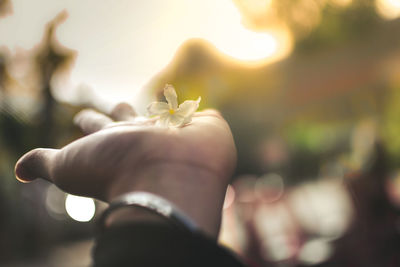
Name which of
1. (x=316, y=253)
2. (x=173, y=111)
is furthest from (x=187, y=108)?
(x=316, y=253)

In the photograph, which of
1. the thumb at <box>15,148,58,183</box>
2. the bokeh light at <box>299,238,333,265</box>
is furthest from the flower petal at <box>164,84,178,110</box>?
the bokeh light at <box>299,238,333,265</box>

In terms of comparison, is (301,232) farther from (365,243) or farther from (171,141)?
(171,141)

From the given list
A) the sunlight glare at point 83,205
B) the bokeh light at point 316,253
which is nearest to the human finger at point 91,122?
the sunlight glare at point 83,205

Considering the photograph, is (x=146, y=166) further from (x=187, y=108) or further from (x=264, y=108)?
(x=264, y=108)

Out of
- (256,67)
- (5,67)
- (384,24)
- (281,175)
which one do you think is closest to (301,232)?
(256,67)

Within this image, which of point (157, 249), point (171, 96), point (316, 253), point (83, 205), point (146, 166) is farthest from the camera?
point (83, 205)

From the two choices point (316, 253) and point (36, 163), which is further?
point (316, 253)
